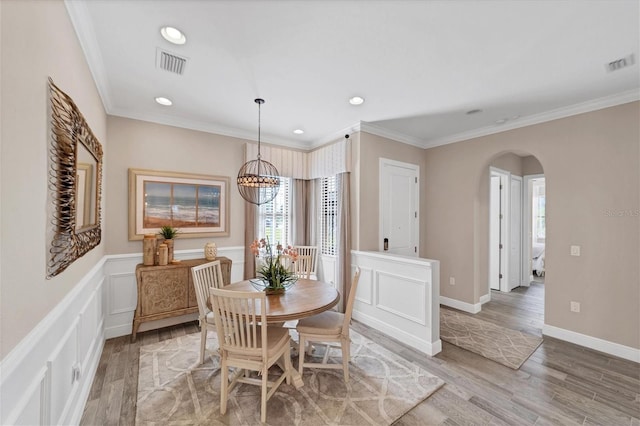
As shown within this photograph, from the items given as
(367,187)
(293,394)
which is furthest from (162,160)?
(293,394)

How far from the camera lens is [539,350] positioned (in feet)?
9.84

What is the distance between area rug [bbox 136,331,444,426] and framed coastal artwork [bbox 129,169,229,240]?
1.59 metres

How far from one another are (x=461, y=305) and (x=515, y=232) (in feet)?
7.98

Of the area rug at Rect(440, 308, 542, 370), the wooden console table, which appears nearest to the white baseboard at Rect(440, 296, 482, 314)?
the area rug at Rect(440, 308, 542, 370)

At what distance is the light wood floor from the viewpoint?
6.56 feet

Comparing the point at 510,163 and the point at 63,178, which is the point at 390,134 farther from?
the point at 63,178

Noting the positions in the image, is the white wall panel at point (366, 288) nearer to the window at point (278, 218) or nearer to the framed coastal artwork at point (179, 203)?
the window at point (278, 218)

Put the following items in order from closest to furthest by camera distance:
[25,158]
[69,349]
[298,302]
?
1. [25,158]
2. [69,349]
3. [298,302]

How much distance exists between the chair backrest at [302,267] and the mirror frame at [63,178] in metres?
2.29

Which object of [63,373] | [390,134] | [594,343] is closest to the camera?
[63,373]

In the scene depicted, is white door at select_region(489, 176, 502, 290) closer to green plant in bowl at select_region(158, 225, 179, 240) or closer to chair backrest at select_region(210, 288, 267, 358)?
chair backrest at select_region(210, 288, 267, 358)

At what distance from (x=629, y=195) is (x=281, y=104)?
3.97m

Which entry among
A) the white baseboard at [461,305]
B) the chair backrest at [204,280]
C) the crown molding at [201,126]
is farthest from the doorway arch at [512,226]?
the chair backrest at [204,280]

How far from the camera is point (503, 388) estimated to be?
91.6 inches
